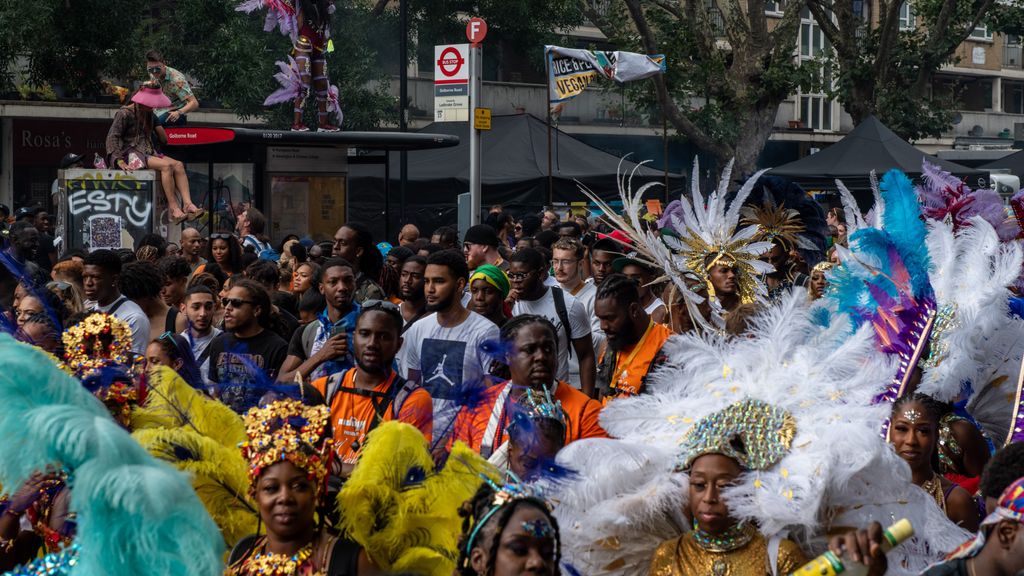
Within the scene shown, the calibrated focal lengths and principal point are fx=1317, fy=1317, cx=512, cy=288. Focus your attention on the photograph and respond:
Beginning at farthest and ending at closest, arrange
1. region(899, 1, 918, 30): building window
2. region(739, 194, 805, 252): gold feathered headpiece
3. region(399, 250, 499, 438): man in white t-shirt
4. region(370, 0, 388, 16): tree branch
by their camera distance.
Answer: region(899, 1, 918, 30): building window < region(370, 0, 388, 16): tree branch < region(739, 194, 805, 252): gold feathered headpiece < region(399, 250, 499, 438): man in white t-shirt

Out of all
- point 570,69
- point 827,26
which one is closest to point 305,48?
point 570,69

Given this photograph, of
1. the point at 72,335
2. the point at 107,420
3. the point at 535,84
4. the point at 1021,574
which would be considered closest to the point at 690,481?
the point at 1021,574

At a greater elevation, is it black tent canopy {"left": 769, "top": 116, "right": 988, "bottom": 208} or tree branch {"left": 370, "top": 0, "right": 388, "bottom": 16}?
tree branch {"left": 370, "top": 0, "right": 388, "bottom": 16}

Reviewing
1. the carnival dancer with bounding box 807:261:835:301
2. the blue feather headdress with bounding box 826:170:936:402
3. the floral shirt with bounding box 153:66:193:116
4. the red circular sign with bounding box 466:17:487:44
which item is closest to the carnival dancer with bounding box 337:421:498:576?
the blue feather headdress with bounding box 826:170:936:402

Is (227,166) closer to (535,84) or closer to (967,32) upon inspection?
(967,32)

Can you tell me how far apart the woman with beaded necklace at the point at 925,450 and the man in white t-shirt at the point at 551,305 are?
256cm

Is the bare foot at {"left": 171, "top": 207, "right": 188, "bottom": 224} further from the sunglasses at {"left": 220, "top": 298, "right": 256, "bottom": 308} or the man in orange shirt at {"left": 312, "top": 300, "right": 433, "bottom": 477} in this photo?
the man in orange shirt at {"left": 312, "top": 300, "right": 433, "bottom": 477}

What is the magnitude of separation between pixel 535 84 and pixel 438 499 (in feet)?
108

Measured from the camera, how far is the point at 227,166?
1550cm

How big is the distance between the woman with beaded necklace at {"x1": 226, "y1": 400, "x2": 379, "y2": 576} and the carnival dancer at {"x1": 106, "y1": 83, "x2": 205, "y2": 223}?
9.59m

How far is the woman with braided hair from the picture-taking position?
3514 millimetres

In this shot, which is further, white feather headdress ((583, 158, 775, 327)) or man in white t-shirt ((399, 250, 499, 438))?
white feather headdress ((583, 158, 775, 327))

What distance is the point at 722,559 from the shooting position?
13.5 ft

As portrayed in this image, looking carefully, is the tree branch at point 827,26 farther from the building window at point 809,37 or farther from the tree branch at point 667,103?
the building window at point 809,37
